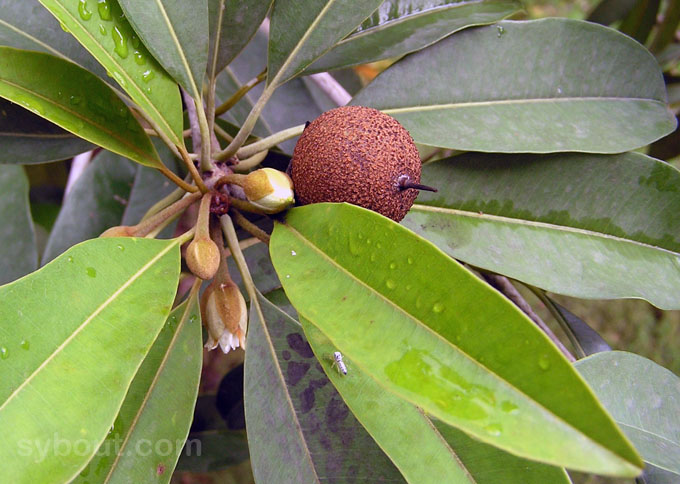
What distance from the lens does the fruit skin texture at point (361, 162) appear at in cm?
65

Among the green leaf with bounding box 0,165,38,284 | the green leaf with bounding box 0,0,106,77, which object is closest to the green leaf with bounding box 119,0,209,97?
the green leaf with bounding box 0,0,106,77

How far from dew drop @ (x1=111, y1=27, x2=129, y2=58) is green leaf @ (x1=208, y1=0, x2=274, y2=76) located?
20 centimetres

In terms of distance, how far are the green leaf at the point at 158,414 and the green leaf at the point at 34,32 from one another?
453 mm

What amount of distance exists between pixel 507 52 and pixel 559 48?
0.08 metres

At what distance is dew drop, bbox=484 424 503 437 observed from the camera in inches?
15.6

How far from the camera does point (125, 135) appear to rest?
2.45 ft

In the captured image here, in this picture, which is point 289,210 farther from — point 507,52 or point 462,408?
point 507,52

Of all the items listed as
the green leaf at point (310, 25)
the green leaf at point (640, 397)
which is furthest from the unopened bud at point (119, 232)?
the green leaf at point (640, 397)

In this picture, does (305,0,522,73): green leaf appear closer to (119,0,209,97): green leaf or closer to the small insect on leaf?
(119,0,209,97): green leaf

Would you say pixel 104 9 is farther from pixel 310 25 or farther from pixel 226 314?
pixel 226 314

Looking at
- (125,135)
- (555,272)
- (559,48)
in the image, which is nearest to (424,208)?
(555,272)

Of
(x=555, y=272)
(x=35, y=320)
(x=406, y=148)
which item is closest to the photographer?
(x=35, y=320)

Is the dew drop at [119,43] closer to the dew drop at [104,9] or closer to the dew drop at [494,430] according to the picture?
the dew drop at [104,9]

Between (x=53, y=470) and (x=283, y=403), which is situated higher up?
(x=53, y=470)
